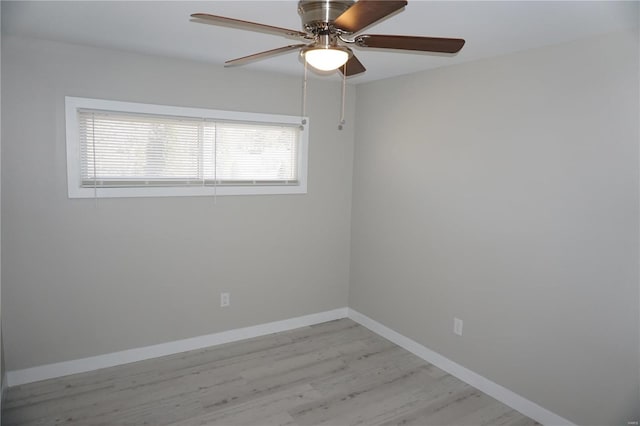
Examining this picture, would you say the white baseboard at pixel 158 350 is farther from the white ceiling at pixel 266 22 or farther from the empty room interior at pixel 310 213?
the white ceiling at pixel 266 22

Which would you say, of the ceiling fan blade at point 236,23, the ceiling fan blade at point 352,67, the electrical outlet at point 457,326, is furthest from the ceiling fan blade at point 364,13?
the electrical outlet at point 457,326

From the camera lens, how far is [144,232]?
3232mm

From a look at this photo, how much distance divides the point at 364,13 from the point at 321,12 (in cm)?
30

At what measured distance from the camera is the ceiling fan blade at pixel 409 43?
1584mm

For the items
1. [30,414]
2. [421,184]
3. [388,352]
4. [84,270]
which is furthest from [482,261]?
[30,414]

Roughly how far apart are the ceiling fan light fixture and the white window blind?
1.94 meters

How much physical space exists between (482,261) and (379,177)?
130cm

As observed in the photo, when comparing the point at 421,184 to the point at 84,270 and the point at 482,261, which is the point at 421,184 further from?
the point at 84,270

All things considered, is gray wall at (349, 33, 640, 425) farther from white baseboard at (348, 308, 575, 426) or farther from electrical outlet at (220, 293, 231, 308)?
electrical outlet at (220, 293, 231, 308)

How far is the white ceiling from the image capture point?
1.98 metres

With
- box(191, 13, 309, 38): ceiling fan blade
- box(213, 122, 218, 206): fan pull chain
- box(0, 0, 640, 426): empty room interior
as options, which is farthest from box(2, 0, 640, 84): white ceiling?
box(213, 122, 218, 206): fan pull chain

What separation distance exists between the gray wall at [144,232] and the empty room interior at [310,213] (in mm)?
15

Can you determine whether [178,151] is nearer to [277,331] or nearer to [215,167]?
[215,167]

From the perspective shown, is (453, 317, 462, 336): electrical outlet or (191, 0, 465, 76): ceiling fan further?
(453, 317, 462, 336): electrical outlet
